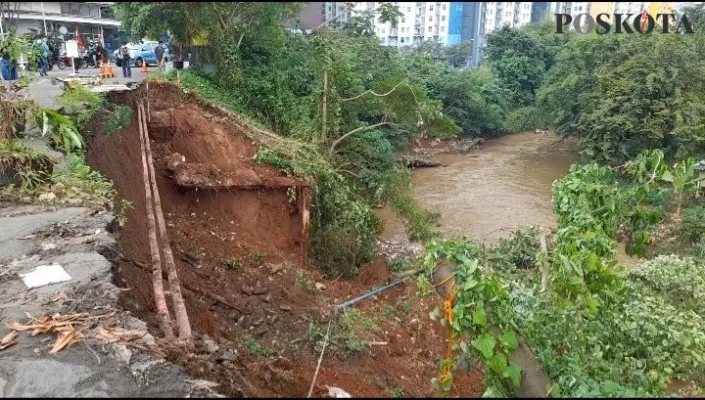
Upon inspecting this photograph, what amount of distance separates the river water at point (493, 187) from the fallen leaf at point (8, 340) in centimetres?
896

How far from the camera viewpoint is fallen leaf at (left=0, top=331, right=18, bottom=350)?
3.95 m

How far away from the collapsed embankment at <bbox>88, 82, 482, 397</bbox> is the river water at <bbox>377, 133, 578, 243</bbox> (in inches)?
165

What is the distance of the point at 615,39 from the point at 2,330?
69.3ft

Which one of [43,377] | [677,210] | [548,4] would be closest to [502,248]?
[677,210]

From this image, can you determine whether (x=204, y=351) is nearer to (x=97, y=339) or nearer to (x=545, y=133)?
(x=97, y=339)

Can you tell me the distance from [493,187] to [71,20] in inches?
821

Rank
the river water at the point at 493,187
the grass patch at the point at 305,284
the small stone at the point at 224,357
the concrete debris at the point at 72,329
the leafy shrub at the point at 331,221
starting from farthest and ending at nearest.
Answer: the river water at the point at 493,187 < the leafy shrub at the point at 331,221 < the grass patch at the point at 305,284 < the small stone at the point at 224,357 < the concrete debris at the point at 72,329

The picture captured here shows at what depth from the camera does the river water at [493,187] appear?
15953mm

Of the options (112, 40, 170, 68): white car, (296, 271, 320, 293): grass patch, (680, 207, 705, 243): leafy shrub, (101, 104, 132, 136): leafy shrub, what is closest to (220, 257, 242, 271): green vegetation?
(296, 271, 320, 293): grass patch

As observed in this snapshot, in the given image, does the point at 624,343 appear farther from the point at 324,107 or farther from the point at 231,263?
the point at 324,107

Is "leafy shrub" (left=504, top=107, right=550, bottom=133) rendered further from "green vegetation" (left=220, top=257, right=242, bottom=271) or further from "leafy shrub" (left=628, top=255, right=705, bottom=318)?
"green vegetation" (left=220, top=257, right=242, bottom=271)

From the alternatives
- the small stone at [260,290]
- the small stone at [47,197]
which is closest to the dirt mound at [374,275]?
the small stone at [260,290]

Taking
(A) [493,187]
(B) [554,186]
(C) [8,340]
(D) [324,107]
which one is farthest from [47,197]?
(A) [493,187]

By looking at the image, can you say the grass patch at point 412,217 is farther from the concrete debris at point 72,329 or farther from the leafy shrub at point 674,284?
the concrete debris at point 72,329
